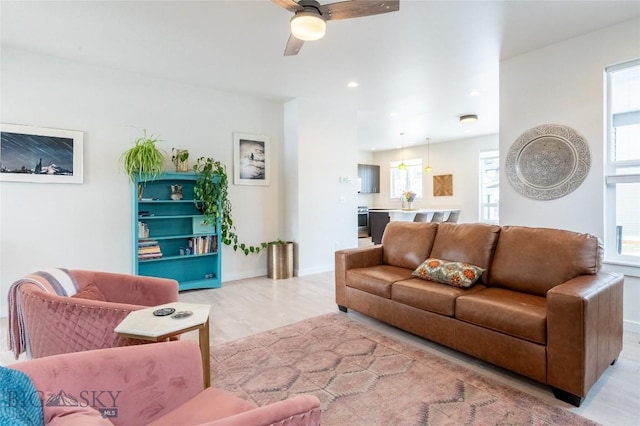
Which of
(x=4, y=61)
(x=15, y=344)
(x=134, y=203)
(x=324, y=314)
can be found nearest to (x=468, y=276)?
(x=324, y=314)

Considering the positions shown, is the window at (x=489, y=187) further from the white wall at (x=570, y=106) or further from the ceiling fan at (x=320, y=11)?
the ceiling fan at (x=320, y=11)

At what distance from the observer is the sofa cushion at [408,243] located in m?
3.31

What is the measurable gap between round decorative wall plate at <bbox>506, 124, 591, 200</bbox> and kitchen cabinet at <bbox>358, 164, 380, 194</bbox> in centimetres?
637

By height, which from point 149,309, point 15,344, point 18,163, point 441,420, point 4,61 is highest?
point 4,61

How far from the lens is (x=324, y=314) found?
11.1 ft

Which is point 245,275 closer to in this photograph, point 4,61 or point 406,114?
point 4,61

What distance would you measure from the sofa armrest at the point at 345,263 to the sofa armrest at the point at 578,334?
70.5 inches

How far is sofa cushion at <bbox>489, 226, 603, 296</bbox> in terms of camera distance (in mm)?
2312

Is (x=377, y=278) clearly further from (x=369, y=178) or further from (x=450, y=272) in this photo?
(x=369, y=178)

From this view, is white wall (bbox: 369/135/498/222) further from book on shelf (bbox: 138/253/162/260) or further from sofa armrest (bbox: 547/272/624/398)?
book on shelf (bbox: 138/253/162/260)

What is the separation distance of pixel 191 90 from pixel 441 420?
4586 mm

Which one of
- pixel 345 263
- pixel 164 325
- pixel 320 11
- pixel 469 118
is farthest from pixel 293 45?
pixel 469 118

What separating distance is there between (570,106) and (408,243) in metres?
2.12

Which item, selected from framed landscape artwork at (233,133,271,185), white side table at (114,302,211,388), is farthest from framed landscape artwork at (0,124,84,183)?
white side table at (114,302,211,388)
